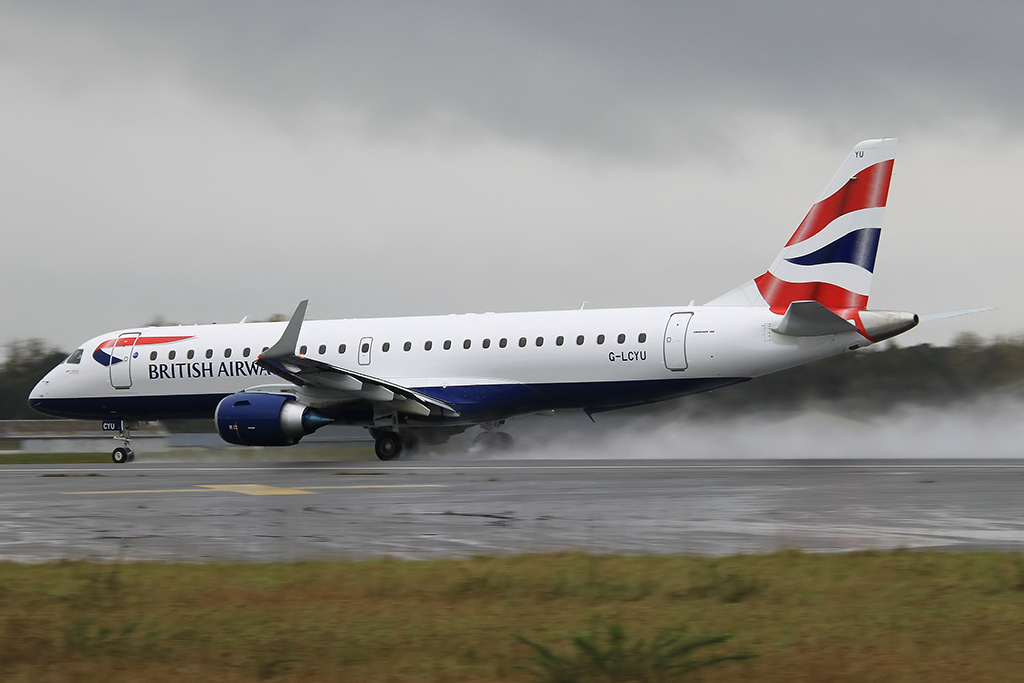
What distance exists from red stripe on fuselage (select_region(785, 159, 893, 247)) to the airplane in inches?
1.0

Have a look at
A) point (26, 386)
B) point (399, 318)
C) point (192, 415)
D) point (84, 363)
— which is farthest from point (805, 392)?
point (26, 386)

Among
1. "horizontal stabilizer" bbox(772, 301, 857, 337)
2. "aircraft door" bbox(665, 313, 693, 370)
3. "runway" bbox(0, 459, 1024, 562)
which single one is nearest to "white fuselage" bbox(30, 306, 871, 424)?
"aircraft door" bbox(665, 313, 693, 370)

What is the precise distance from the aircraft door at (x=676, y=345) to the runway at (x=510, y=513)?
5.73 metres

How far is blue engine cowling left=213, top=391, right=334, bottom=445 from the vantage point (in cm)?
2769

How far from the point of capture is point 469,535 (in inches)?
400

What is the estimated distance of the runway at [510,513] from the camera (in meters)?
9.30

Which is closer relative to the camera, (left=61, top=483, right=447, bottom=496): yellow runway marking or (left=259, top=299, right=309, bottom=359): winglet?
(left=61, top=483, right=447, bottom=496): yellow runway marking

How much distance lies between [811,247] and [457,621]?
75.8 feet

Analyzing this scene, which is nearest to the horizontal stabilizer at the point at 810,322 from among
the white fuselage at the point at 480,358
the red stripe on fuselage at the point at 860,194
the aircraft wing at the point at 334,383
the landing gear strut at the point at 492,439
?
the white fuselage at the point at 480,358

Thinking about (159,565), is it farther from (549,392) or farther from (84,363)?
(84,363)

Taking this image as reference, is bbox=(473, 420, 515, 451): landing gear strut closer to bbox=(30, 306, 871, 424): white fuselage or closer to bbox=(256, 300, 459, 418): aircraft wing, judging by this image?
bbox=(30, 306, 871, 424): white fuselage

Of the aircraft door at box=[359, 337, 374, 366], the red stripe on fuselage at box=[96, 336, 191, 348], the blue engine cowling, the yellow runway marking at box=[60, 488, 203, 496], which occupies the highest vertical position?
the aircraft door at box=[359, 337, 374, 366]

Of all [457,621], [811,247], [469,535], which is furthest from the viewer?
[811,247]

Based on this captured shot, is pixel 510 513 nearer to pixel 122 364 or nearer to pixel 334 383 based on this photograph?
pixel 334 383
